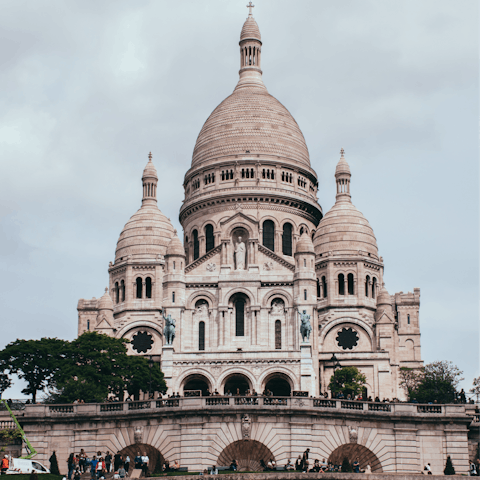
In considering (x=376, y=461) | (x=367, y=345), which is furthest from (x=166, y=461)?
(x=367, y=345)

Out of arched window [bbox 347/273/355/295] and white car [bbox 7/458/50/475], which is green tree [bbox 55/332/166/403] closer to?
white car [bbox 7/458/50/475]

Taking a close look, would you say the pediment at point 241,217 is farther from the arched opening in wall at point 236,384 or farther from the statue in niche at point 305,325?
the arched opening in wall at point 236,384

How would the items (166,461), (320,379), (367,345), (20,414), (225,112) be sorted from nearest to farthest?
(166,461), (20,414), (320,379), (367,345), (225,112)

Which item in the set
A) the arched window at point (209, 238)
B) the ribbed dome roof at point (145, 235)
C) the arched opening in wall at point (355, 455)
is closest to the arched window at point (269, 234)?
the arched window at point (209, 238)

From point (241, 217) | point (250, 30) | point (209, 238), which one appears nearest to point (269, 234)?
point (241, 217)

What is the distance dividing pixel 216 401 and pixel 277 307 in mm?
38866

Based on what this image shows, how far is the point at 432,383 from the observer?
259 ft

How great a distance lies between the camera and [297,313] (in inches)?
3469

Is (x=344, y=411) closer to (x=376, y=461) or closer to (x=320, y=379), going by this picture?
(x=376, y=461)

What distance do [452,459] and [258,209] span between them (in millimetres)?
53440

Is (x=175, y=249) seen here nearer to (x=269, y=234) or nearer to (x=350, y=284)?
(x=269, y=234)

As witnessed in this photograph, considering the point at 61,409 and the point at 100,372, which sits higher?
the point at 100,372

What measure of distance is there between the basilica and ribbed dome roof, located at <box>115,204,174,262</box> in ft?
0.37

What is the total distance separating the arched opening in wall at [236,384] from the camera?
83.3 meters
